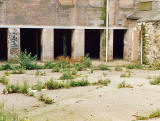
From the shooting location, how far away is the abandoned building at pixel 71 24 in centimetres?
1800

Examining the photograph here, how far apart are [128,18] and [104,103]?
44.4 ft

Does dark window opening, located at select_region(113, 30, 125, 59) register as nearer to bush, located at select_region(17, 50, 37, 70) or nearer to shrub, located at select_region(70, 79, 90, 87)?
bush, located at select_region(17, 50, 37, 70)

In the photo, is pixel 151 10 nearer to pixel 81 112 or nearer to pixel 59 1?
pixel 59 1

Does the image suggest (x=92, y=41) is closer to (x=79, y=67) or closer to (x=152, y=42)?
(x=152, y=42)

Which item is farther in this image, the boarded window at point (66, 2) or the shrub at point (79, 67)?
the boarded window at point (66, 2)

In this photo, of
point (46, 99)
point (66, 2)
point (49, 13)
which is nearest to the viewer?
point (46, 99)

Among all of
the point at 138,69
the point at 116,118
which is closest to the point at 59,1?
the point at 138,69

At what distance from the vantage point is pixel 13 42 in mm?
17984

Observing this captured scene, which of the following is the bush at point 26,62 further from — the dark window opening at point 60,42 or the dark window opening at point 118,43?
the dark window opening at point 118,43

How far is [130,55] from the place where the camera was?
20.6 meters

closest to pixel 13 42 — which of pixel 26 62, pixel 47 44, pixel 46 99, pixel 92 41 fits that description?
pixel 47 44

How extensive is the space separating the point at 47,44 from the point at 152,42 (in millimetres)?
6296

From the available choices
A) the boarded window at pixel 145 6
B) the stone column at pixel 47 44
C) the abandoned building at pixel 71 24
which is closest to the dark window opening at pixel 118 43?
the abandoned building at pixel 71 24

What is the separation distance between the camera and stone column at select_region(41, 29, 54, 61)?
738 inches
